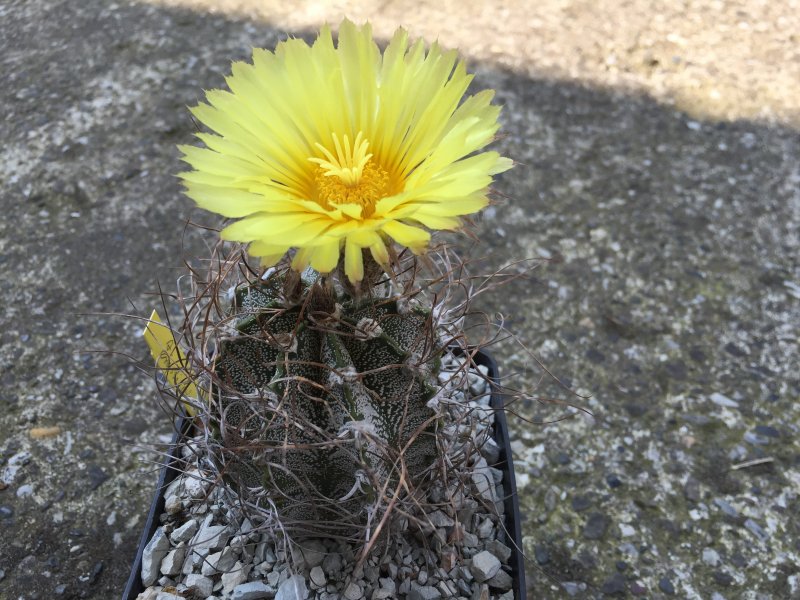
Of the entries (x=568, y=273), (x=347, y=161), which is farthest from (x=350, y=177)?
(x=568, y=273)

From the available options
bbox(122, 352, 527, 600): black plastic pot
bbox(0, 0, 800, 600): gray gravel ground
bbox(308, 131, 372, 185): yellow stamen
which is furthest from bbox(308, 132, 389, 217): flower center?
bbox(0, 0, 800, 600): gray gravel ground

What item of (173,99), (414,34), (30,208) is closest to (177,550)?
(30,208)

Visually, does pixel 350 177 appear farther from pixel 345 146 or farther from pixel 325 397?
pixel 325 397

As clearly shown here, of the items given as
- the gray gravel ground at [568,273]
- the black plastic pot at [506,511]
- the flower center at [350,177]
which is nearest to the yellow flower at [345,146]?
the flower center at [350,177]

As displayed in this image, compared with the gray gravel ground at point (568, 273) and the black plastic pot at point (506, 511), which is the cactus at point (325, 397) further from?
the gray gravel ground at point (568, 273)

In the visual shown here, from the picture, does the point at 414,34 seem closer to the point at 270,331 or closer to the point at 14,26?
the point at 14,26

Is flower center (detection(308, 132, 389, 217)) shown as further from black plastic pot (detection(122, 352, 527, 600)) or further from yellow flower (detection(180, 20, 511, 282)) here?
black plastic pot (detection(122, 352, 527, 600))
